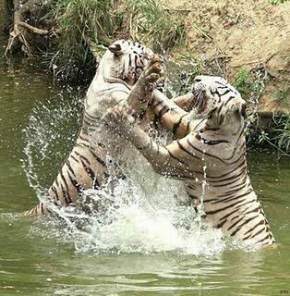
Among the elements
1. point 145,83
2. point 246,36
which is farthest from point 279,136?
point 145,83

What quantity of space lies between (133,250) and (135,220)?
361 millimetres

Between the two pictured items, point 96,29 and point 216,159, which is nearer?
point 216,159

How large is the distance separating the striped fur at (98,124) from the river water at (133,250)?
0.69 ft

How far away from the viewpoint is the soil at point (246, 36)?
8406mm

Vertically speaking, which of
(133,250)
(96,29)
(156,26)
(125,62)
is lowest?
(133,250)

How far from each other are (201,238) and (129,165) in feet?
2.42

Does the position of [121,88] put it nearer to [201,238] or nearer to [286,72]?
[201,238]

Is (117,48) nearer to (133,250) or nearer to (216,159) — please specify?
(216,159)

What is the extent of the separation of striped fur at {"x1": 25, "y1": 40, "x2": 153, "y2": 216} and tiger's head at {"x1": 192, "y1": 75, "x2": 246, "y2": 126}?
1.50ft

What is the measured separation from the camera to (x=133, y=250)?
5461 millimetres

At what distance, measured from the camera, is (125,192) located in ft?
19.4

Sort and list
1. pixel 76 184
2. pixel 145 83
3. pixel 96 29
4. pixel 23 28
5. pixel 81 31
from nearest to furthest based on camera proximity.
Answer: pixel 145 83
pixel 76 184
pixel 96 29
pixel 81 31
pixel 23 28

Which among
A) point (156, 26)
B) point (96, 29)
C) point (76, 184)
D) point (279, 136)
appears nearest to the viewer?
point (76, 184)

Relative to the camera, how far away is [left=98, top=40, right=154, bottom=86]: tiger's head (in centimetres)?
600
